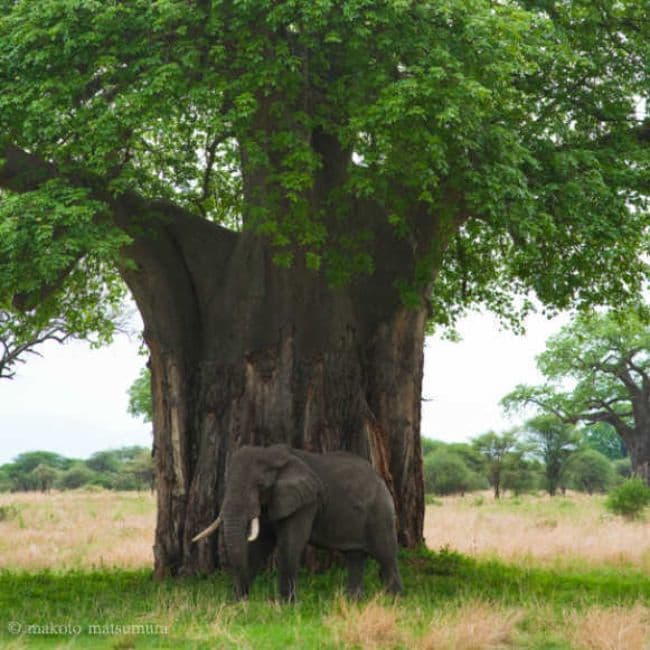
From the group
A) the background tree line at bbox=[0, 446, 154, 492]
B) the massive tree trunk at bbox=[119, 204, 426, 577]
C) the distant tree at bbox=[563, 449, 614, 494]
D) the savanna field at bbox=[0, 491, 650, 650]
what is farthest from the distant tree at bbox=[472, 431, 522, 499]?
the massive tree trunk at bbox=[119, 204, 426, 577]

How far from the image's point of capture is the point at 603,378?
44781 millimetres

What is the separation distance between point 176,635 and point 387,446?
6252 millimetres

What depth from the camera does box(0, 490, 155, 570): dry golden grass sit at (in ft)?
65.7

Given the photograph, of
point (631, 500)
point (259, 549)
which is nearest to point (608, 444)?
A: point (631, 500)

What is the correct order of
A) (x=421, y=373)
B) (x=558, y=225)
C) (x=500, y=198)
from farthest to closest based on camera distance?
(x=421, y=373), (x=558, y=225), (x=500, y=198)

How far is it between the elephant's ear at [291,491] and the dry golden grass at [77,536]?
7.02 meters

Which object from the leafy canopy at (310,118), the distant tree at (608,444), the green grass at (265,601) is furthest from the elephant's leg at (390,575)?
the distant tree at (608,444)

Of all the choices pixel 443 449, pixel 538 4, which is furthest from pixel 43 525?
pixel 443 449

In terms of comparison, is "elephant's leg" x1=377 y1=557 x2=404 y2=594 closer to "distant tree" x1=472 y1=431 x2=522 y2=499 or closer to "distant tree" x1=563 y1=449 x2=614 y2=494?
"distant tree" x1=472 y1=431 x2=522 y2=499

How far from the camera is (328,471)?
12773 millimetres

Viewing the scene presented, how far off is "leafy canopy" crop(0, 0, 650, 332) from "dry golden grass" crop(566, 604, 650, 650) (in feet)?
14.6

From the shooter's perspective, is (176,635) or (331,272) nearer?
(176,635)

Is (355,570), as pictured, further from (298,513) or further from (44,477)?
(44,477)

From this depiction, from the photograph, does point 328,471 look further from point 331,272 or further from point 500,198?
point 500,198
